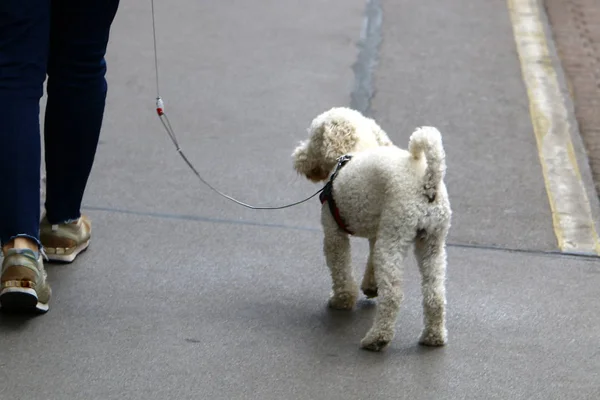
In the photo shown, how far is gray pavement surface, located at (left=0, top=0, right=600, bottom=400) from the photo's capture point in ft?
13.6

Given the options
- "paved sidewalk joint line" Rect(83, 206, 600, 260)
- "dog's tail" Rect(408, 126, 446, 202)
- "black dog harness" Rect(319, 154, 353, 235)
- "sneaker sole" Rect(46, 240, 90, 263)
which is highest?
"dog's tail" Rect(408, 126, 446, 202)

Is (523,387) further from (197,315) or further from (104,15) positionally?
(104,15)

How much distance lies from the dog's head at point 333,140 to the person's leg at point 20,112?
1.17 metres

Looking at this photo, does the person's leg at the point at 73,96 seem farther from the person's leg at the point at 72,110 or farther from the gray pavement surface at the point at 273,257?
the gray pavement surface at the point at 273,257

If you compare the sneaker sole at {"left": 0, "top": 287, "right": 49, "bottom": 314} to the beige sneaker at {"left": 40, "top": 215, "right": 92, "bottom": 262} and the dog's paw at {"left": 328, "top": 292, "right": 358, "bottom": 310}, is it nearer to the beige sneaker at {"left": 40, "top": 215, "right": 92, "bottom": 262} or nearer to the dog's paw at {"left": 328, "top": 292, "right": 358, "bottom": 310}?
the beige sneaker at {"left": 40, "top": 215, "right": 92, "bottom": 262}

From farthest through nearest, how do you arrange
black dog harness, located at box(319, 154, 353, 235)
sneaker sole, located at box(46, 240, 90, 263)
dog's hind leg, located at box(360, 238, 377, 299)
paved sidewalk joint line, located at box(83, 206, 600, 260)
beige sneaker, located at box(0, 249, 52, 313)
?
paved sidewalk joint line, located at box(83, 206, 600, 260) → sneaker sole, located at box(46, 240, 90, 263) → dog's hind leg, located at box(360, 238, 377, 299) → black dog harness, located at box(319, 154, 353, 235) → beige sneaker, located at box(0, 249, 52, 313)

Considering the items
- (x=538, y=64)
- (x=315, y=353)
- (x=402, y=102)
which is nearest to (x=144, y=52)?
Answer: (x=402, y=102)

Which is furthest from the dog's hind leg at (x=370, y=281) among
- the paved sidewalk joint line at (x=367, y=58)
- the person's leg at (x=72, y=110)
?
the paved sidewalk joint line at (x=367, y=58)

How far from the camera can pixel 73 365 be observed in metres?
4.07

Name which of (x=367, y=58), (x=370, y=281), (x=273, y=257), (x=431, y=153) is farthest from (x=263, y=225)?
(x=367, y=58)

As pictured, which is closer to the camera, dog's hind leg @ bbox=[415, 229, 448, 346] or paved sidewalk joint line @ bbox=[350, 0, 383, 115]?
dog's hind leg @ bbox=[415, 229, 448, 346]

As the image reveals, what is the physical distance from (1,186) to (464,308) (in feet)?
6.71

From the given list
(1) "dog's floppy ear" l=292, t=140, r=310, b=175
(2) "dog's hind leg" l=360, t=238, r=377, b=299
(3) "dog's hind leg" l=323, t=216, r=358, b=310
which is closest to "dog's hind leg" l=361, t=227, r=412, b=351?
(3) "dog's hind leg" l=323, t=216, r=358, b=310

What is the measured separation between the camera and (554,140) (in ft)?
24.1
